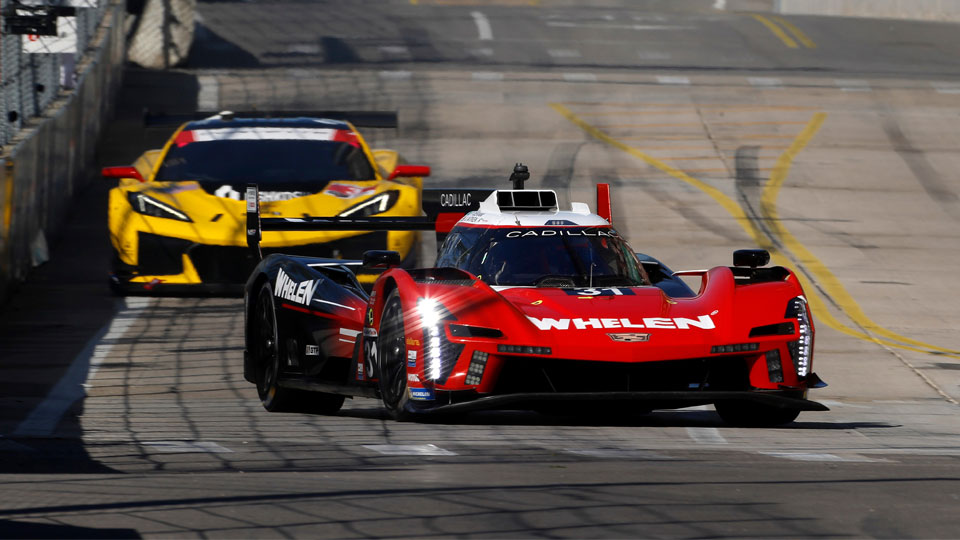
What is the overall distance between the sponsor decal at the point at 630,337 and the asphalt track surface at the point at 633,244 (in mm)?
492

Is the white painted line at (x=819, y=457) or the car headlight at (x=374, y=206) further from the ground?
the car headlight at (x=374, y=206)

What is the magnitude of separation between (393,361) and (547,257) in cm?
117

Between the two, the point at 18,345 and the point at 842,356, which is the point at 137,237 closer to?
the point at 18,345

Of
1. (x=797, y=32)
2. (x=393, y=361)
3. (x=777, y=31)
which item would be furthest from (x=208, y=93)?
(x=393, y=361)

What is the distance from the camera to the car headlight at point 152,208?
512 inches

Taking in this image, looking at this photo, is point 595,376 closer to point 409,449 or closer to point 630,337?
point 630,337

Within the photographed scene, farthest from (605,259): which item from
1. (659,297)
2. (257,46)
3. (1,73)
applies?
(257,46)

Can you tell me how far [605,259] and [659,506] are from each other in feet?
11.7

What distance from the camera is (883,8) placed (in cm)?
4175

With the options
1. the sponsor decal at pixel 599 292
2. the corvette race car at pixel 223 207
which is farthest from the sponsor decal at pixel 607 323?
the corvette race car at pixel 223 207

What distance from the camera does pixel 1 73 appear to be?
46.9 ft

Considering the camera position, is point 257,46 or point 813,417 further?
point 257,46

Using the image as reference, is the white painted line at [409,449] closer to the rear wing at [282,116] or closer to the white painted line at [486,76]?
the rear wing at [282,116]

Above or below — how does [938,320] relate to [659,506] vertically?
below
